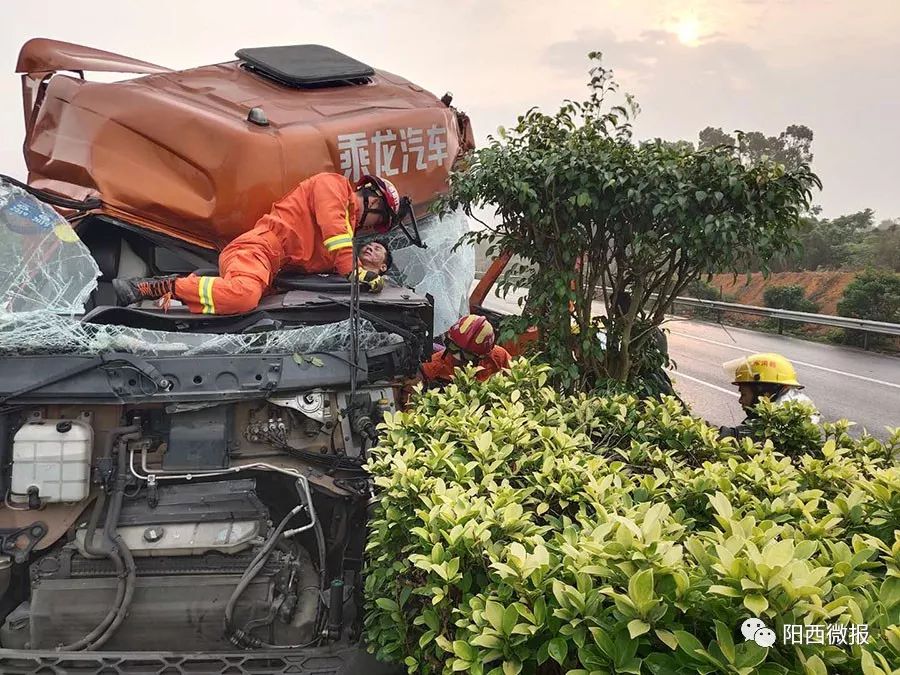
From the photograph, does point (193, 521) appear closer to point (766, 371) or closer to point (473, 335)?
point (473, 335)

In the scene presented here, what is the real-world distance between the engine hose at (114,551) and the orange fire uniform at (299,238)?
3.04 feet

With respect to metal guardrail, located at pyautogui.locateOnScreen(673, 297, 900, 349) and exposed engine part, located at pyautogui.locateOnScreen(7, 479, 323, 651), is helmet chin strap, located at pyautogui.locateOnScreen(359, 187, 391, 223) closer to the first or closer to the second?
exposed engine part, located at pyautogui.locateOnScreen(7, 479, 323, 651)

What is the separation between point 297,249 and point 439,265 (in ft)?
4.09

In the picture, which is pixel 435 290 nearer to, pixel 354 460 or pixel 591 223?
pixel 591 223

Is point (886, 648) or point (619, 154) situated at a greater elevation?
point (619, 154)

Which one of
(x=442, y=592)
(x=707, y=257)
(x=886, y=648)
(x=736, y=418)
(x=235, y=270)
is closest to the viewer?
(x=886, y=648)

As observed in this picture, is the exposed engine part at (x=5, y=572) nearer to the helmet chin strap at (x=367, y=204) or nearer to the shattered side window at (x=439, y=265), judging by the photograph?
the helmet chin strap at (x=367, y=204)

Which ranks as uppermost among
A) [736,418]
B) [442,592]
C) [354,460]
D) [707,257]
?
[707,257]

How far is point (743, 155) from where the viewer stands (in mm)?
3639

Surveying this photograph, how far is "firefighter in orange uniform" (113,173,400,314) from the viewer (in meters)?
3.32

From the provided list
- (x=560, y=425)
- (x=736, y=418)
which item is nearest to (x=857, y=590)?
(x=560, y=425)

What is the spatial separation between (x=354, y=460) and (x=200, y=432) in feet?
2.40

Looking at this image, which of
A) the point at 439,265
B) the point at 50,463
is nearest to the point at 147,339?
the point at 50,463

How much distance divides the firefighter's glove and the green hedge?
0.96 m
